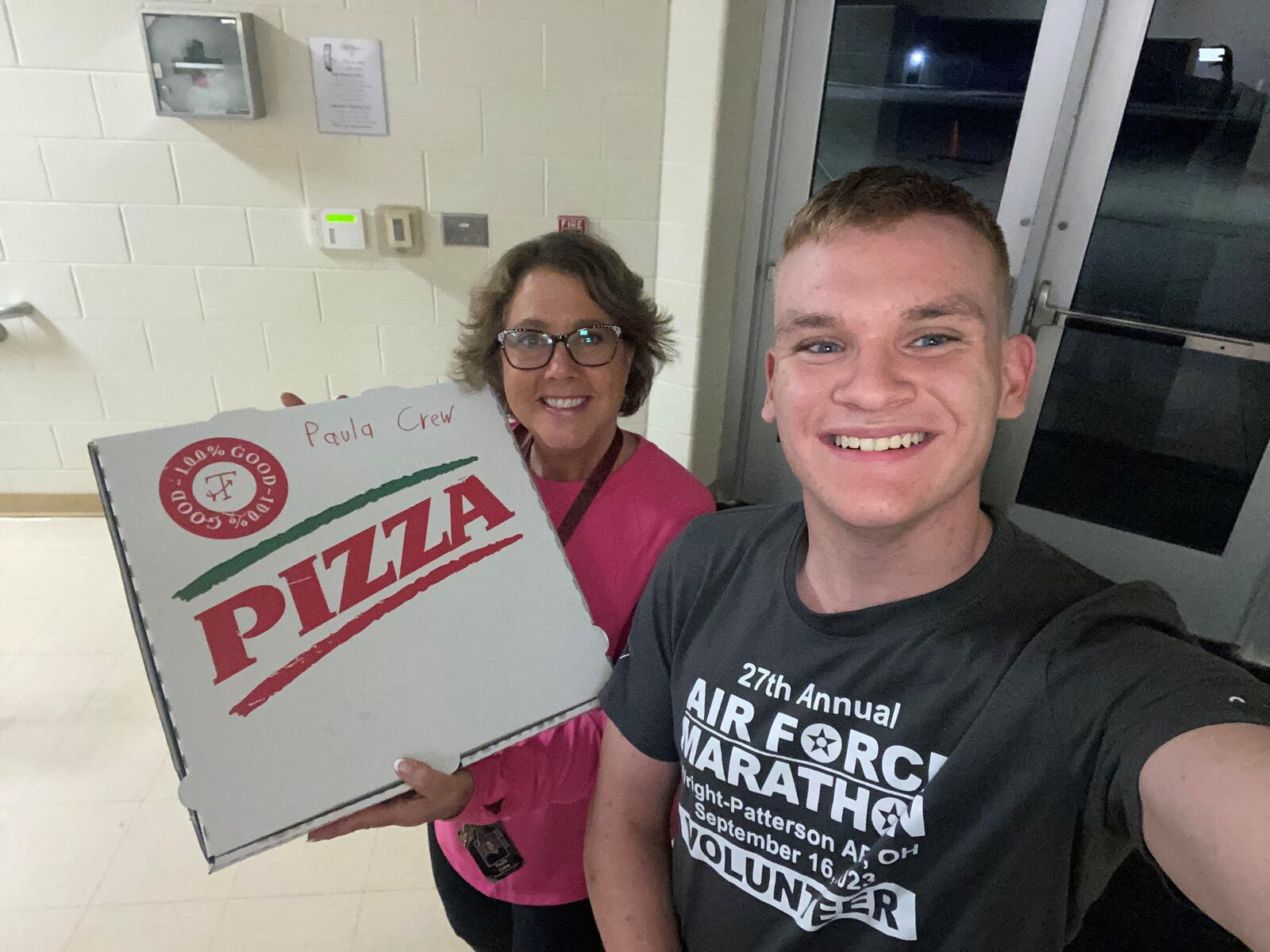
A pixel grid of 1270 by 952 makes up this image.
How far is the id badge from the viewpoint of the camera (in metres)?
0.98

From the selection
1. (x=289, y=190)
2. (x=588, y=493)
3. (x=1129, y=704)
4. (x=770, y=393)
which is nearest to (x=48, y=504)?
(x=289, y=190)

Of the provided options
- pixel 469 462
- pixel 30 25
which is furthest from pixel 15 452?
pixel 469 462

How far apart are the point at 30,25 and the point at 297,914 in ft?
8.28

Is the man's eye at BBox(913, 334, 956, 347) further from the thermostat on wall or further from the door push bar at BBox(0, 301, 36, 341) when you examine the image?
the door push bar at BBox(0, 301, 36, 341)

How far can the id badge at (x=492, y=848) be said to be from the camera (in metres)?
0.98

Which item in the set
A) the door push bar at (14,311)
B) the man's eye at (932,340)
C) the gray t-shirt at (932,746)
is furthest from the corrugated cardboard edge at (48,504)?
the man's eye at (932,340)

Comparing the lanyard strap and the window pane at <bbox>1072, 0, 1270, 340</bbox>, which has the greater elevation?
the window pane at <bbox>1072, 0, 1270, 340</bbox>

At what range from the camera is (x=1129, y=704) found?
563mm

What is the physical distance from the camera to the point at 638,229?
244cm

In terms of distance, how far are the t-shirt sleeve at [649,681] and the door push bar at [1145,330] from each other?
6.57 feet

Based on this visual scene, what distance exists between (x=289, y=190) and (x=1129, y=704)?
8.32ft

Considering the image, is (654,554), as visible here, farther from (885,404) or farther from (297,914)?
(297,914)

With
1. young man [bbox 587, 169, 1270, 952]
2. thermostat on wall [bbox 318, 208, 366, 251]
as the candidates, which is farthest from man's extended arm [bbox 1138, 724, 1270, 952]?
thermostat on wall [bbox 318, 208, 366, 251]

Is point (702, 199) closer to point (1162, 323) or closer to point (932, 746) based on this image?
point (1162, 323)
